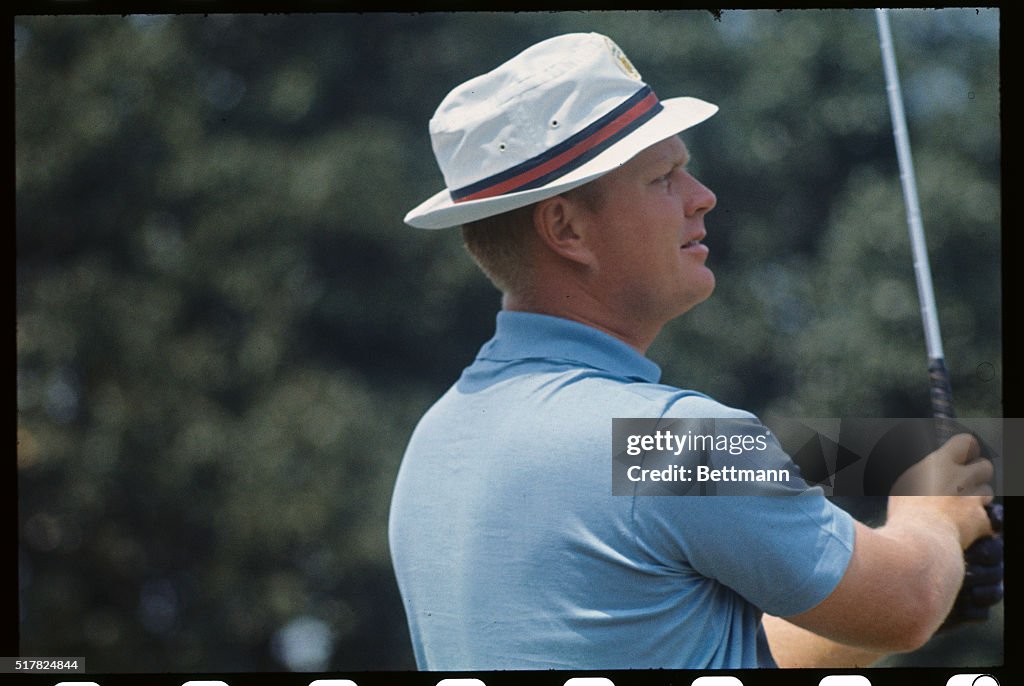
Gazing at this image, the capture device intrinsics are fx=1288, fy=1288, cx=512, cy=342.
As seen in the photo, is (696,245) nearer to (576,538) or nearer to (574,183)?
(574,183)

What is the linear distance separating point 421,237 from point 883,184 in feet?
3.01

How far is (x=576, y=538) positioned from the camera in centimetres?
169

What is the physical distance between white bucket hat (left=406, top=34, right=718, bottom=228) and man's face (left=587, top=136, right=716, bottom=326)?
0.04m

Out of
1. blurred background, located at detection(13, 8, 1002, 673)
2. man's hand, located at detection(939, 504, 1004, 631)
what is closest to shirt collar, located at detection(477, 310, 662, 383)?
blurred background, located at detection(13, 8, 1002, 673)

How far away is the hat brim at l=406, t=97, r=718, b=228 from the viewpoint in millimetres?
1857

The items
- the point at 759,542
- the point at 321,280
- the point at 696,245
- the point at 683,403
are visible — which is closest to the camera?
the point at 759,542

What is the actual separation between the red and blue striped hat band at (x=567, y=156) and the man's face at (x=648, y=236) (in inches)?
1.9

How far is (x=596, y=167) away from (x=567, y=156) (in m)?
0.05

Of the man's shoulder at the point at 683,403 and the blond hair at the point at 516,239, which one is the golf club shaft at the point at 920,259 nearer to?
the man's shoulder at the point at 683,403

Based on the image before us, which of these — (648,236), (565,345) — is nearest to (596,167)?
(648,236)

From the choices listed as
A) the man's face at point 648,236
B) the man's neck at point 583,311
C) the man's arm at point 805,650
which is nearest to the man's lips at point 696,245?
the man's face at point 648,236

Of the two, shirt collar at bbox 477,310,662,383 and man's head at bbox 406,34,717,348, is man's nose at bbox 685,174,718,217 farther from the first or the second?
shirt collar at bbox 477,310,662,383

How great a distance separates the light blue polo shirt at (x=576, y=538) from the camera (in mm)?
1647

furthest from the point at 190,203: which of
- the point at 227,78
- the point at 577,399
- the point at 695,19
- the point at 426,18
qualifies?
the point at 577,399
